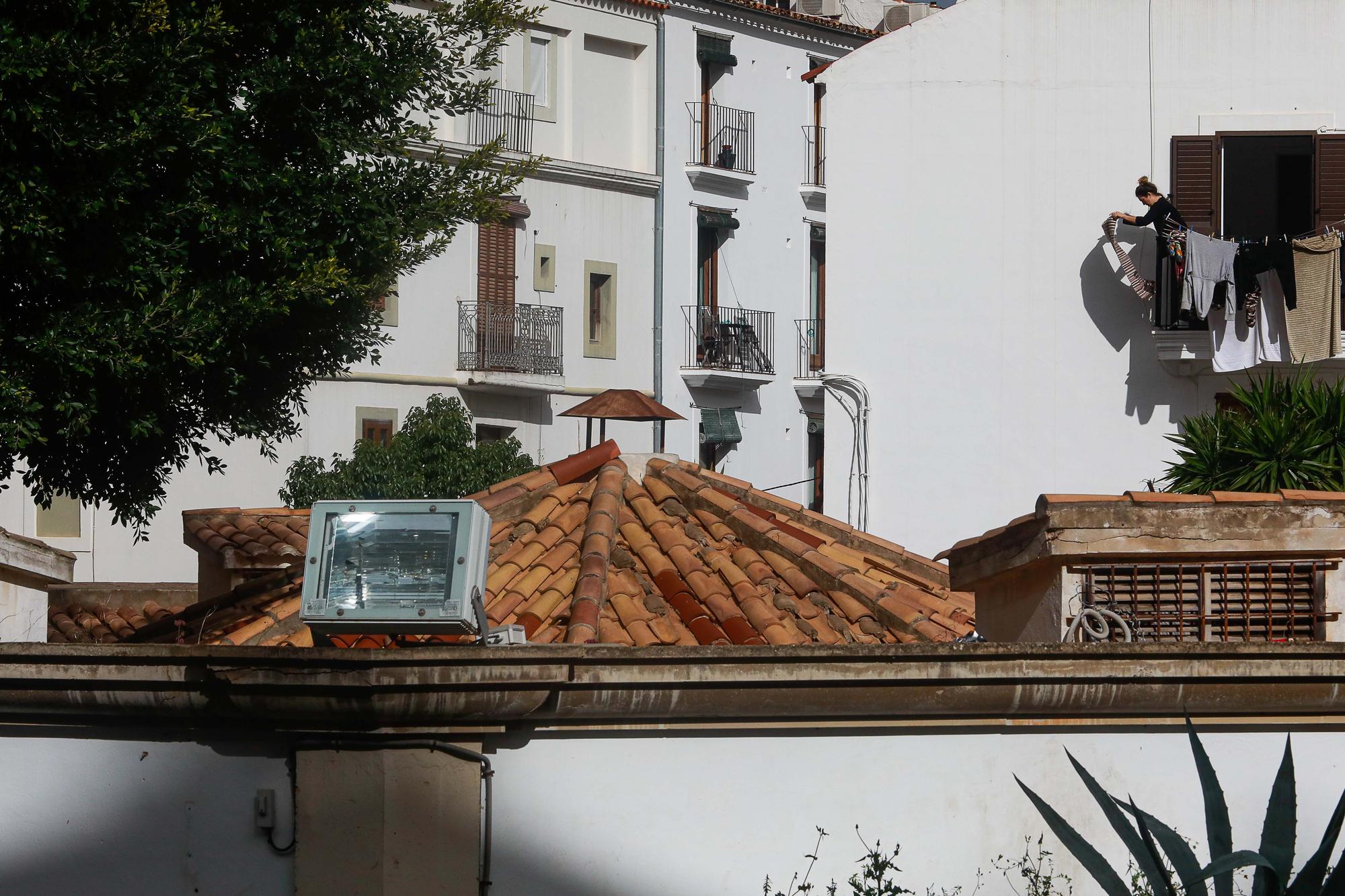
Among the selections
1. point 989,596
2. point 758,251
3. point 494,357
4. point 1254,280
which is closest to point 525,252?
point 494,357

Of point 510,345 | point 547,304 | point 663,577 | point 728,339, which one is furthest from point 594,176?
point 663,577

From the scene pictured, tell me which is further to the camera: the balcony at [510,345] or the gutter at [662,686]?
the balcony at [510,345]

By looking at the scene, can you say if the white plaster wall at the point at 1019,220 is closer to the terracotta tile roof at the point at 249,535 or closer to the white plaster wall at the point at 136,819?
the terracotta tile roof at the point at 249,535

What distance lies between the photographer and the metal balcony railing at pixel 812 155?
36750mm

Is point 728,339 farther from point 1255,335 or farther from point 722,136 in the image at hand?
point 1255,335

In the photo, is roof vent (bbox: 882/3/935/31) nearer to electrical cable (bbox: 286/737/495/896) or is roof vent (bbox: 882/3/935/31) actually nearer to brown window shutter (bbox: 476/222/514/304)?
brown window shutter (bbox: 476/222/514/304)

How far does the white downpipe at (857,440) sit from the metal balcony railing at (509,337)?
16110 mm

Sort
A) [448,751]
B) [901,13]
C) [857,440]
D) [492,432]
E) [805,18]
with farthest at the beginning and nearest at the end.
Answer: [805,18] < [901,13] < [492,432] < [857,440] < [448,751]

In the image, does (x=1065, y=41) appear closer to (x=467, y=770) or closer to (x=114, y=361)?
(x=114, y=361)

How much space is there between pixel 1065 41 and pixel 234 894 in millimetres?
13464

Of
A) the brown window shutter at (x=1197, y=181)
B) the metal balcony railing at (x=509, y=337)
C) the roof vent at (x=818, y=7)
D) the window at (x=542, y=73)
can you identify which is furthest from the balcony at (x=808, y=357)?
the brown window shutter at (x=1197, y=181)

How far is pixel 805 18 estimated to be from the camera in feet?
121

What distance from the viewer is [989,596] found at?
796 centimetres

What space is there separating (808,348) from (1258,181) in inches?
827
